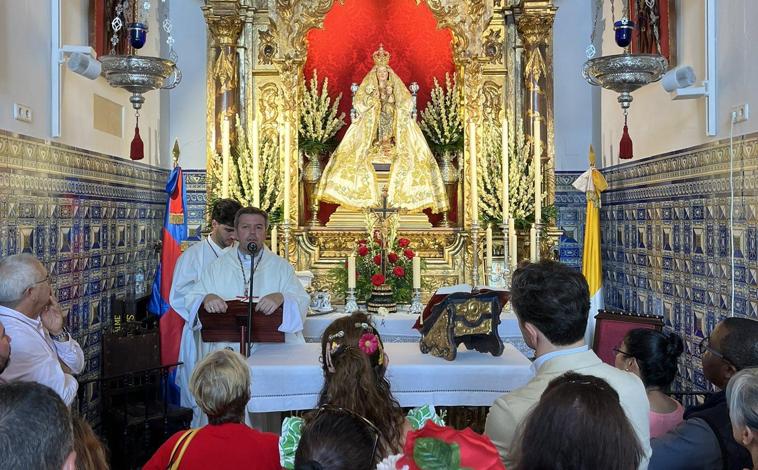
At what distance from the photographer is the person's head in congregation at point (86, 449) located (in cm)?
224

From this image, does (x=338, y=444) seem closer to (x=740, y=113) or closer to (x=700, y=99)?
(x=740, y=113)

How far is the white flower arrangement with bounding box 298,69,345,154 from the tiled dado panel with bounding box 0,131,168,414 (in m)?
1.87

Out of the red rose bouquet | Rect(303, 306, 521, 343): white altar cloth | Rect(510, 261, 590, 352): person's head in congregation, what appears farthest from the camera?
the red rose bouquet

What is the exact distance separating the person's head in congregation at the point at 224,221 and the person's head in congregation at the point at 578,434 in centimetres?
467

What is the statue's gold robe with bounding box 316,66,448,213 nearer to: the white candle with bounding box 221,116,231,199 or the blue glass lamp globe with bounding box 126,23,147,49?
the white candle with bounding box 221,116,231,199

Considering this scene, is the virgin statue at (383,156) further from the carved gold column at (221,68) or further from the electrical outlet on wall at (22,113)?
the electrical outlet on wall at (22,113)

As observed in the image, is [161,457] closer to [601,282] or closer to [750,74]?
[750,74]

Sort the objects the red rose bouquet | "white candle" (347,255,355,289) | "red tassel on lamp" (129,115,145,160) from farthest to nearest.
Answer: the red rose bouquet
"red tassel on lamp" (129,115,145,160)
"white candle" (347,255,355,289)

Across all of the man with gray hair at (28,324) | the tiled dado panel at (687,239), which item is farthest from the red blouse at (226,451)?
the tiled dado panel at (687,239)

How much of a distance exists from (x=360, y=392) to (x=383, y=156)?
646 centimetres

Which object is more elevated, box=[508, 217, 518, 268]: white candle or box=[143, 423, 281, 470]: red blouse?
box=[508, 217, 518, 268]: white candle

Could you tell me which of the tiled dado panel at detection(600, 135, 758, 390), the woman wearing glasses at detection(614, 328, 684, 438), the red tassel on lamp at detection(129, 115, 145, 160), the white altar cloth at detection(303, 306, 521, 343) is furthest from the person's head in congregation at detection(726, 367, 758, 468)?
the red tassel on lamp at detection(129, 115, 145, 160)

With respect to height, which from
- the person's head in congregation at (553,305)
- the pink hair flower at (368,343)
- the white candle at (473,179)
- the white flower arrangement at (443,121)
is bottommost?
the pink hair flower at (368,343)

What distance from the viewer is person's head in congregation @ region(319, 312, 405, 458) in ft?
9.14
